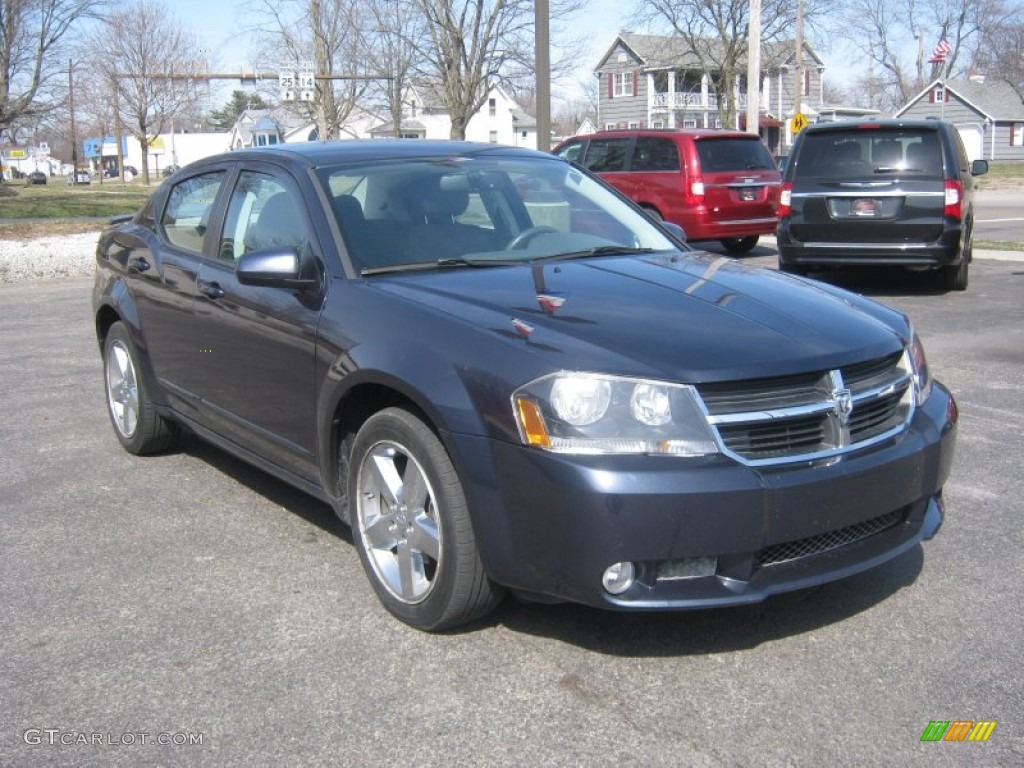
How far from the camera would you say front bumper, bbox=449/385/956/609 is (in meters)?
3.08

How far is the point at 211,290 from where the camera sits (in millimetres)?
4797

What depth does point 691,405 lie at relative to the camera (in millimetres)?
3166

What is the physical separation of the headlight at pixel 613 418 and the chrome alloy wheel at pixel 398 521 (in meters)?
0.53

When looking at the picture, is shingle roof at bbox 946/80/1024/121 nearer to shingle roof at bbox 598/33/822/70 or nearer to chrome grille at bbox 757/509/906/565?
shingle roof at bbox 598/33/822/70

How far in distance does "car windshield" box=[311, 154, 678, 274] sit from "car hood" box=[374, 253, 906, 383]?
0.19m

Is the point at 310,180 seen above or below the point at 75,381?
above

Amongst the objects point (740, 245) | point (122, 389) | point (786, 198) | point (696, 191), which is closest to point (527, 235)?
point (122, 389)

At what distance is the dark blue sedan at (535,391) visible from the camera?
124 inches

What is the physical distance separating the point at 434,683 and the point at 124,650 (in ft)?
3.49

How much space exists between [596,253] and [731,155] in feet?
37.1

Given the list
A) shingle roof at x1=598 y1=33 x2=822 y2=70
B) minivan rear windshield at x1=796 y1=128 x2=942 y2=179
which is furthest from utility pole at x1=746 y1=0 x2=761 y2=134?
shingle roof at x1=598 y1=33 x2=822 y2=70

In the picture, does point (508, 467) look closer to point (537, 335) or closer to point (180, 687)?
point (537, 335)

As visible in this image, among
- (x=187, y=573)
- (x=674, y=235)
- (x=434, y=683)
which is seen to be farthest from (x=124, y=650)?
(x=674, y=235)

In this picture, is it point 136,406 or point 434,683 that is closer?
point 434,683
